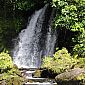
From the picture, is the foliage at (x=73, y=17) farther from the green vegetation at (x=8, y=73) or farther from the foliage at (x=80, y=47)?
the green vegetation at (x=8, y=73)

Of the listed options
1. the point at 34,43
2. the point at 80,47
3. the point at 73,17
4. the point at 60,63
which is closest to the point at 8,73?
the point at 60,63

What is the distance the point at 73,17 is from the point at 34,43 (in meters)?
3.56

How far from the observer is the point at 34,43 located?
21.2m

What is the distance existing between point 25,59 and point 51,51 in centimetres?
187

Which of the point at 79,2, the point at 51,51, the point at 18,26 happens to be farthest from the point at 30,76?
the point at 18,26

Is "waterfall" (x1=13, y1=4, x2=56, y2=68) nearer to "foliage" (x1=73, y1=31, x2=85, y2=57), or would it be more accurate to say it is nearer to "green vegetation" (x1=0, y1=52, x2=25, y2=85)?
"foliage" (x1=73, y1=31, x2=85, y2=57)

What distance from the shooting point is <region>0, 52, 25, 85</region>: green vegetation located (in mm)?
14070

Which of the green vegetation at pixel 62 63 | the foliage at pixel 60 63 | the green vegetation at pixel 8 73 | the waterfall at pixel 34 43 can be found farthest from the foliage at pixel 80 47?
the green vegetation at pixel 8 73

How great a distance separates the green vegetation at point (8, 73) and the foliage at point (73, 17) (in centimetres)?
405

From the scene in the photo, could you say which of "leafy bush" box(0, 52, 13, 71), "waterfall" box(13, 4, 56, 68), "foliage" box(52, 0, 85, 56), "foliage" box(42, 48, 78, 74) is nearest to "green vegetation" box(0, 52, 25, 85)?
"leafy bush" box(0, 52, 13, 71)

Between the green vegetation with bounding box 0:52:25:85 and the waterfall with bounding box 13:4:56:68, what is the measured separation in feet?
14.0

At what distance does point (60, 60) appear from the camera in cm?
1623

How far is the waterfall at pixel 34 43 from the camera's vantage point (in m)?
20.4

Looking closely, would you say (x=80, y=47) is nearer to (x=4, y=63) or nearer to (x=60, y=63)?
(x=60, y=63)
